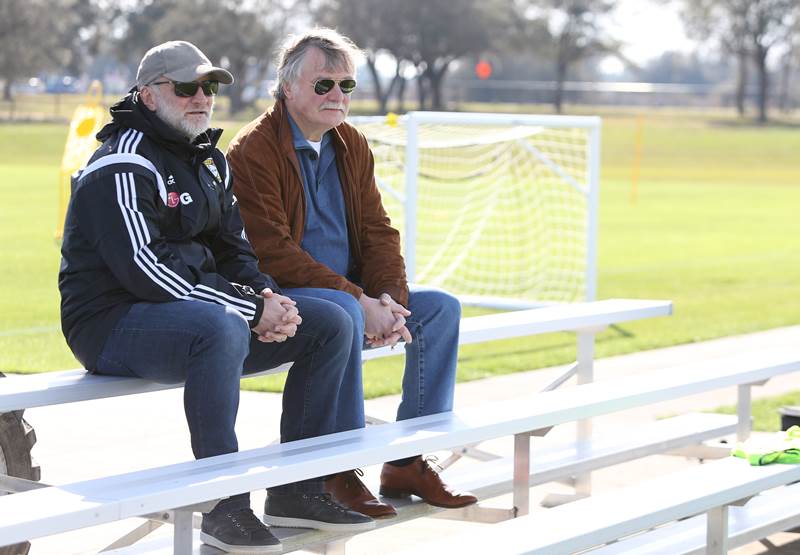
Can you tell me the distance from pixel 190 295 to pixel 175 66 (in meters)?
0.66

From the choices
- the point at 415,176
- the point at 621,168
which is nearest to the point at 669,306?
the point at 415,176

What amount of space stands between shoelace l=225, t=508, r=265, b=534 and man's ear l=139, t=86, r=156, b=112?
117cm

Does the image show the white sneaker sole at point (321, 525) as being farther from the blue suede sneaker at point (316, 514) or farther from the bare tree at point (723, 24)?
the bare tree at point (723, 24)

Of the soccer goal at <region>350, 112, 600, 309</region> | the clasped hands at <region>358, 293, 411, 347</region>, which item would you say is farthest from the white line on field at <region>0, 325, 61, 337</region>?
the clasped hands at <region>358, 293, 411, 347</region>

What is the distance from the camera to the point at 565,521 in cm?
420

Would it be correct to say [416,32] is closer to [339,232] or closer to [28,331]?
[28,331]

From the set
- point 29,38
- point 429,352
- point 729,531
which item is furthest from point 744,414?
point 29,38

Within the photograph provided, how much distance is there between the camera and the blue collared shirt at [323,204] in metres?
4.83

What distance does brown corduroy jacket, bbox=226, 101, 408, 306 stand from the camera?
15.3 ft

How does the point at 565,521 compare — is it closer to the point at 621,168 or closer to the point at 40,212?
the point at 40,212

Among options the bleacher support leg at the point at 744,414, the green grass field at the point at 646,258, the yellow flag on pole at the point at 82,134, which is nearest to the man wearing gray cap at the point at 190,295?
the bleacher support leg at the point at 744,414

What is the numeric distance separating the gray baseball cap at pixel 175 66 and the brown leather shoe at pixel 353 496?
119 cm

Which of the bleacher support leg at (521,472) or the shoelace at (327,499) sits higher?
the shoelace at (327,499)

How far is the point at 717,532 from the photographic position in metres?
4.63
